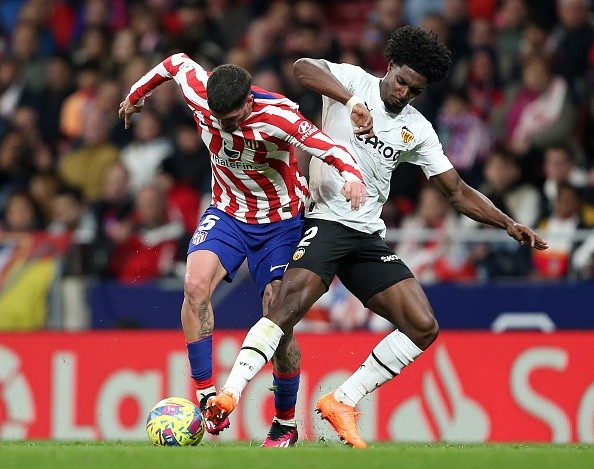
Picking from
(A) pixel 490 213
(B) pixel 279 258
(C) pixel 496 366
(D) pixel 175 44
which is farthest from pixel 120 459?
(D) pixel 175 44

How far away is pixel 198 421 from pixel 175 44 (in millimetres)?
7795

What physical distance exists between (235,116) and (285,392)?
192cm

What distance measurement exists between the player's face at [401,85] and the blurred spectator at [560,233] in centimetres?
325

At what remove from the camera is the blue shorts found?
8.34 m

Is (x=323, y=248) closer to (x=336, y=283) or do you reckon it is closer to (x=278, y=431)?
(x=278, y=431)

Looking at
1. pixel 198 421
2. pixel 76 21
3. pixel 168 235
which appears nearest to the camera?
pixel 198 421

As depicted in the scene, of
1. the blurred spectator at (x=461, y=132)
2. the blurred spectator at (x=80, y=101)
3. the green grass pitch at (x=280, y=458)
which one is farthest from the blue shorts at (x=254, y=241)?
the blurred spectator at (x=80, y=101)

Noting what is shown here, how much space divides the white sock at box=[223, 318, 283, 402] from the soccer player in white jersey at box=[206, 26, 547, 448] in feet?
0.70

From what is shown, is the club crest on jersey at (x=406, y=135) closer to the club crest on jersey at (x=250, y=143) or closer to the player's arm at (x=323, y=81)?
the player's arm at (x=323, y=81)

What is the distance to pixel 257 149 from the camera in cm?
809

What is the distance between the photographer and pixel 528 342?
10.8 metres

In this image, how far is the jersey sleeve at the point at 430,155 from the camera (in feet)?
27.9

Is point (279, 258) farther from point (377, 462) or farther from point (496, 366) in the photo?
point (496, 366)

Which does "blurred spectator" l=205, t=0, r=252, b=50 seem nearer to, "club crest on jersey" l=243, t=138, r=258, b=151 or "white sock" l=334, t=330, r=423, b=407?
"club crest on jersey" l=243, t=138, r=258, b=151
